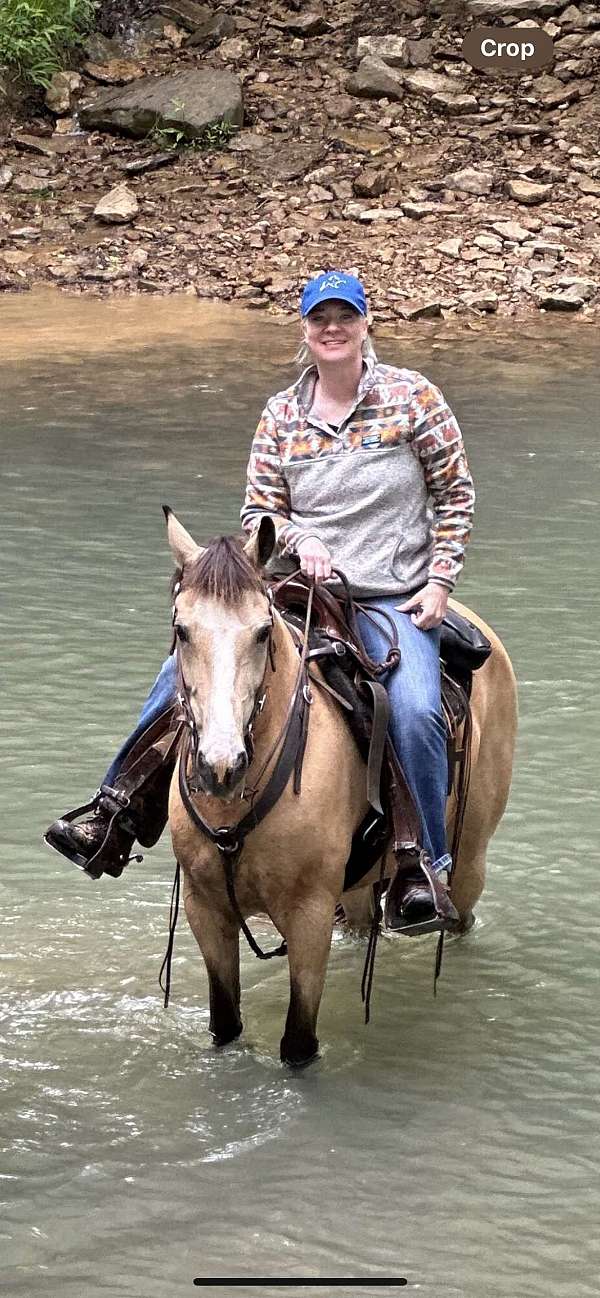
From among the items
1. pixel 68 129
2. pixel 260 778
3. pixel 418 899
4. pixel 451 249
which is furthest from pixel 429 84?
pixel 260 778

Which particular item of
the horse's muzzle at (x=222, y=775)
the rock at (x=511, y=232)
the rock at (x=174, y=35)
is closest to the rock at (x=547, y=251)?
the rock at (x=511, y=232)

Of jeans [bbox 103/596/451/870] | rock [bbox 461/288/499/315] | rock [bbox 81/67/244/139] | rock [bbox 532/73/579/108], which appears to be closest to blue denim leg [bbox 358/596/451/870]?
jeans [bbox 103/596/451/870]

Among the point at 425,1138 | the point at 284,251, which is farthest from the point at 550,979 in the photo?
the point at 284,251

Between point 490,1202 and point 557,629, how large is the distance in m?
5.32

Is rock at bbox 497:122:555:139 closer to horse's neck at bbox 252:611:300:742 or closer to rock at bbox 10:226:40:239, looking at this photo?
rock at bbox 10:226:40:239

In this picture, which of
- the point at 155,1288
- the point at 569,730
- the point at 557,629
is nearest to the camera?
the point at 155,1288

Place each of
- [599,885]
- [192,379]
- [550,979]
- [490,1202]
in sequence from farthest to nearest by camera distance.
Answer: [192,379] → [599,885] → [550,979] → [490,1202]

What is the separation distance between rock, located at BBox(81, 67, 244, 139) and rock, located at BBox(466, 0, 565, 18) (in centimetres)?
391

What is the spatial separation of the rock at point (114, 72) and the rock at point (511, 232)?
22.1 feet

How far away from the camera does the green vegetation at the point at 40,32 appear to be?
895 inches

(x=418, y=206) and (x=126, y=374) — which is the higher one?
(x=418, y=206)

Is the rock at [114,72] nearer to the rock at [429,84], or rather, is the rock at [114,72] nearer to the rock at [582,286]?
the rock at [429,84]

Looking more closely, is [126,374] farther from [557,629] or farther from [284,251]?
[557,629]

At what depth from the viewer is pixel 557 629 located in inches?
377
